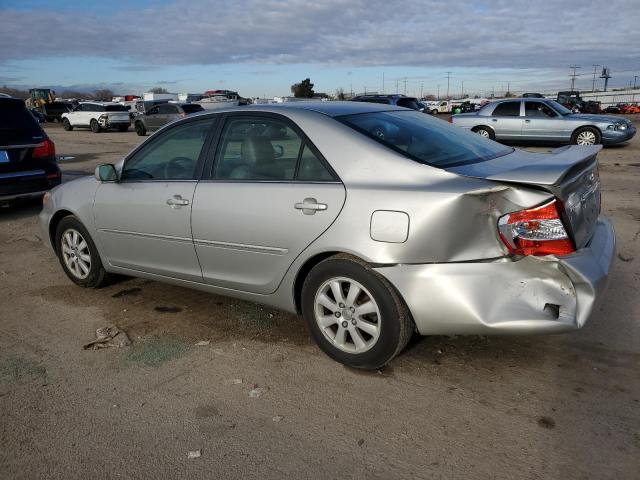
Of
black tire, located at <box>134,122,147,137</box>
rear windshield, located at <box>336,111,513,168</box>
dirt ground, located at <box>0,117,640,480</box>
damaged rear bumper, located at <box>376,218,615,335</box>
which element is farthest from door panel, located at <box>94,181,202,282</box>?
black tire, located at <box>134,122,147,137</box>

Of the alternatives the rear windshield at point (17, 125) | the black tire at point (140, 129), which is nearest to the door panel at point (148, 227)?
the rear windshield at point (17, 125)

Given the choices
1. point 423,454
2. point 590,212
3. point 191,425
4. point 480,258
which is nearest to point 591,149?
point 590,212

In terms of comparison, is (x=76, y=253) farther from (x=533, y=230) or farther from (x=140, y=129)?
(x=140, y=129)

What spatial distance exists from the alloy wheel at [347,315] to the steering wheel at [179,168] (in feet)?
4.74

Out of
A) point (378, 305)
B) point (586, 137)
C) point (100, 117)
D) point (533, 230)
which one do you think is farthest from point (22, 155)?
point (100, 117)

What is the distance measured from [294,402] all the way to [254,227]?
1.14 metres

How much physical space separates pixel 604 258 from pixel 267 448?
2.21 metres

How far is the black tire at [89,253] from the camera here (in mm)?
4895

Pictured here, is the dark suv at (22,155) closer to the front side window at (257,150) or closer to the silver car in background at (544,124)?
the front side window at (257,150)

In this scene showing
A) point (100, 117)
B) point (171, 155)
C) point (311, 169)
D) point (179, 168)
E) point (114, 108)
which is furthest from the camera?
point (114, 108)

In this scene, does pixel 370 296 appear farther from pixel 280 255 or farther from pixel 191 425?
pixel 191 425

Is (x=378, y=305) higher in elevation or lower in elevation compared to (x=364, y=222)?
lower

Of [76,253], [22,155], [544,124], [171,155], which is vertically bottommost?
[76,253]

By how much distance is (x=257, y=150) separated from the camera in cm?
385
